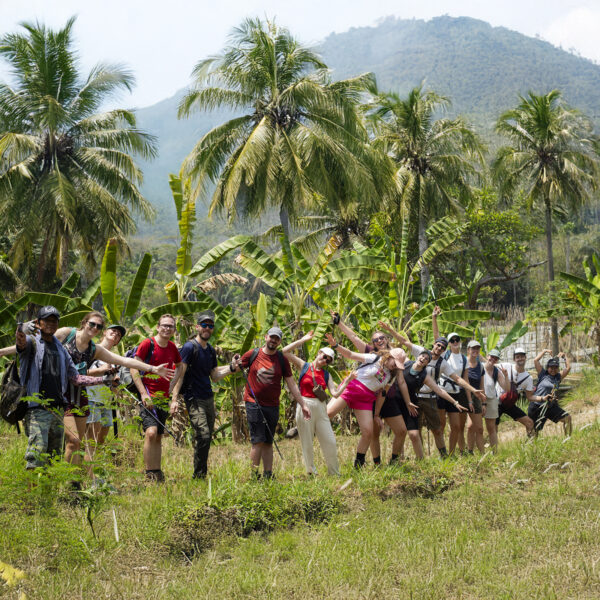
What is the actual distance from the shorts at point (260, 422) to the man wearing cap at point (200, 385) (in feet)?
1.46

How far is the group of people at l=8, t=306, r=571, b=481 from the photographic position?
5766 millimetres

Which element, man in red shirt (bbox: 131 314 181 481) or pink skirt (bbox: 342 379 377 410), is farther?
pink skirt (bbox: 342 379 377 410)

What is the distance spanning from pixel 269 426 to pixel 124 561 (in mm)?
2470

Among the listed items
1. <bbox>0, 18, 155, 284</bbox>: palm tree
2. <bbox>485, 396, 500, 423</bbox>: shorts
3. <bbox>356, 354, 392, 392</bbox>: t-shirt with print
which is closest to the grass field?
<bbox>356, 354, 392, 392</bbox>: t-shirt with print

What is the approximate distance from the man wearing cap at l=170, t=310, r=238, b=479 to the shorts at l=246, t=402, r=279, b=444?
0.45 metres

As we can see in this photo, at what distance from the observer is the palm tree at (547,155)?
26859 millimetres

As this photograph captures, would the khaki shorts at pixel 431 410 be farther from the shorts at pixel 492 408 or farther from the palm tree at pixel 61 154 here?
the palm tree at pixel 61 154

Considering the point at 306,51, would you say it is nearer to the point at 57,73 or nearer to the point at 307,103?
the point at 307,103

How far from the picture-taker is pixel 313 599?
4477 millimetres

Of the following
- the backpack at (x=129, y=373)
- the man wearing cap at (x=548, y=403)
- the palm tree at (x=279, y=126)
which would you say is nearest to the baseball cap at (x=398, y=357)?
the backpack at (x=129, y=373)

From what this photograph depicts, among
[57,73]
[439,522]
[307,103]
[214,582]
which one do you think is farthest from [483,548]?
[57,73]

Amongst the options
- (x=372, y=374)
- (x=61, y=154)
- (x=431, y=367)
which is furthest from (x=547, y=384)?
(x=61, y=154)

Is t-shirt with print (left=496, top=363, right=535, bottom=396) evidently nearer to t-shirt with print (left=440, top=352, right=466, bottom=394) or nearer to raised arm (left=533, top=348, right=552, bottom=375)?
raised arm (left=533, top=348, right=552, bottom=375)

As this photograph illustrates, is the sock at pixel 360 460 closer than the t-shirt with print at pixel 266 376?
No
